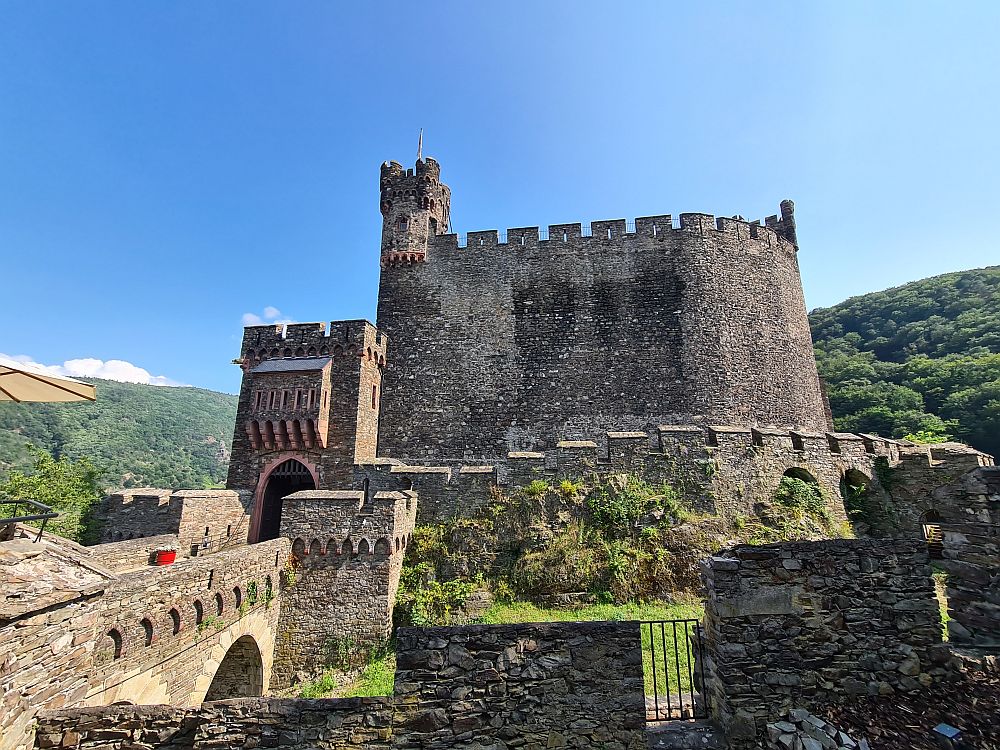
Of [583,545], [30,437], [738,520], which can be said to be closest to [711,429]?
[738,520]

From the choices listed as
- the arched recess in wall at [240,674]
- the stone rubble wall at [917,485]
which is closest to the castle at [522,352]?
the stone rubble wall at [917,485]

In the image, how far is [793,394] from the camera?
19453mm

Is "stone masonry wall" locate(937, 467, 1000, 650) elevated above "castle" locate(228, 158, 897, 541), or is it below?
below

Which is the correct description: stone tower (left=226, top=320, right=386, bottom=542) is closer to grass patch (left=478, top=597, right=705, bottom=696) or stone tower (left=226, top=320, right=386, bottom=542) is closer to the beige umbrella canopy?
grass patch (left=478, top=597, right=705, bottom=696)

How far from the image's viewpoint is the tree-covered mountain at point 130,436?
61.3 m

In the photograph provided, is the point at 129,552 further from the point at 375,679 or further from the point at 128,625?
the point at 375,679

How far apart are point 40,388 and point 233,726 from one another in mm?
5561

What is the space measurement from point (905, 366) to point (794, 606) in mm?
52225

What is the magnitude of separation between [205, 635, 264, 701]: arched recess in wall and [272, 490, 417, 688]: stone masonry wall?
61 centimetres

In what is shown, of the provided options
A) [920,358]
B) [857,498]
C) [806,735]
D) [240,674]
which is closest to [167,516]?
[240,674]

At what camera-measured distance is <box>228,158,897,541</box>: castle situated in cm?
1809

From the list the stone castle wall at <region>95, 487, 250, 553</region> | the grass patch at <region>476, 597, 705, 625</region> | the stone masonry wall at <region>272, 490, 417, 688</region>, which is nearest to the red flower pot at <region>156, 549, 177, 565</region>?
the stone masonry wall at <region>272, 490, 417, 688</region>

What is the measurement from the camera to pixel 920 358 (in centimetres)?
4366

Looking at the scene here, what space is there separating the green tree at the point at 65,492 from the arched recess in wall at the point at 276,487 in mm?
5287
